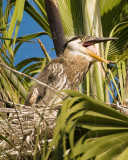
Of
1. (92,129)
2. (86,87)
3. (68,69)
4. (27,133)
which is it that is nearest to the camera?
(92,129)

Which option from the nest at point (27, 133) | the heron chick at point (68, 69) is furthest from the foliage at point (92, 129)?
the heron chick at point (68, 69)

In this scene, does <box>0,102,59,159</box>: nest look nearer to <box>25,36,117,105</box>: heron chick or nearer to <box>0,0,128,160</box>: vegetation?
<box>0,0,128,160</box>: vegetation

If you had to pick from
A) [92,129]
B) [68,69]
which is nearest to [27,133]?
[92,129]

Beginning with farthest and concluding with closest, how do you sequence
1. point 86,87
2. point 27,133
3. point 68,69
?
point 86,87
point 68,69
point 27,133

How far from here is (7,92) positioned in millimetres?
3980

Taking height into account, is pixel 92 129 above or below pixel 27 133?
above

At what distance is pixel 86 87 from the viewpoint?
549cm

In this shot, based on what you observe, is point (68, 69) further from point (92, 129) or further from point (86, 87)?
point (92, 129)

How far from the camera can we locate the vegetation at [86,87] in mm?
2441

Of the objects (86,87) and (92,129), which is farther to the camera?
(86,87)

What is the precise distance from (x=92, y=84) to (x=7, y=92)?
1577 mm

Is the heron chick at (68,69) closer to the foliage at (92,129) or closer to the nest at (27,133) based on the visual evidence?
the nest at (27,133)

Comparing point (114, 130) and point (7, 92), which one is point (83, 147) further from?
point (7, 92)

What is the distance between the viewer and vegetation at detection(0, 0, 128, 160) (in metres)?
2.44
